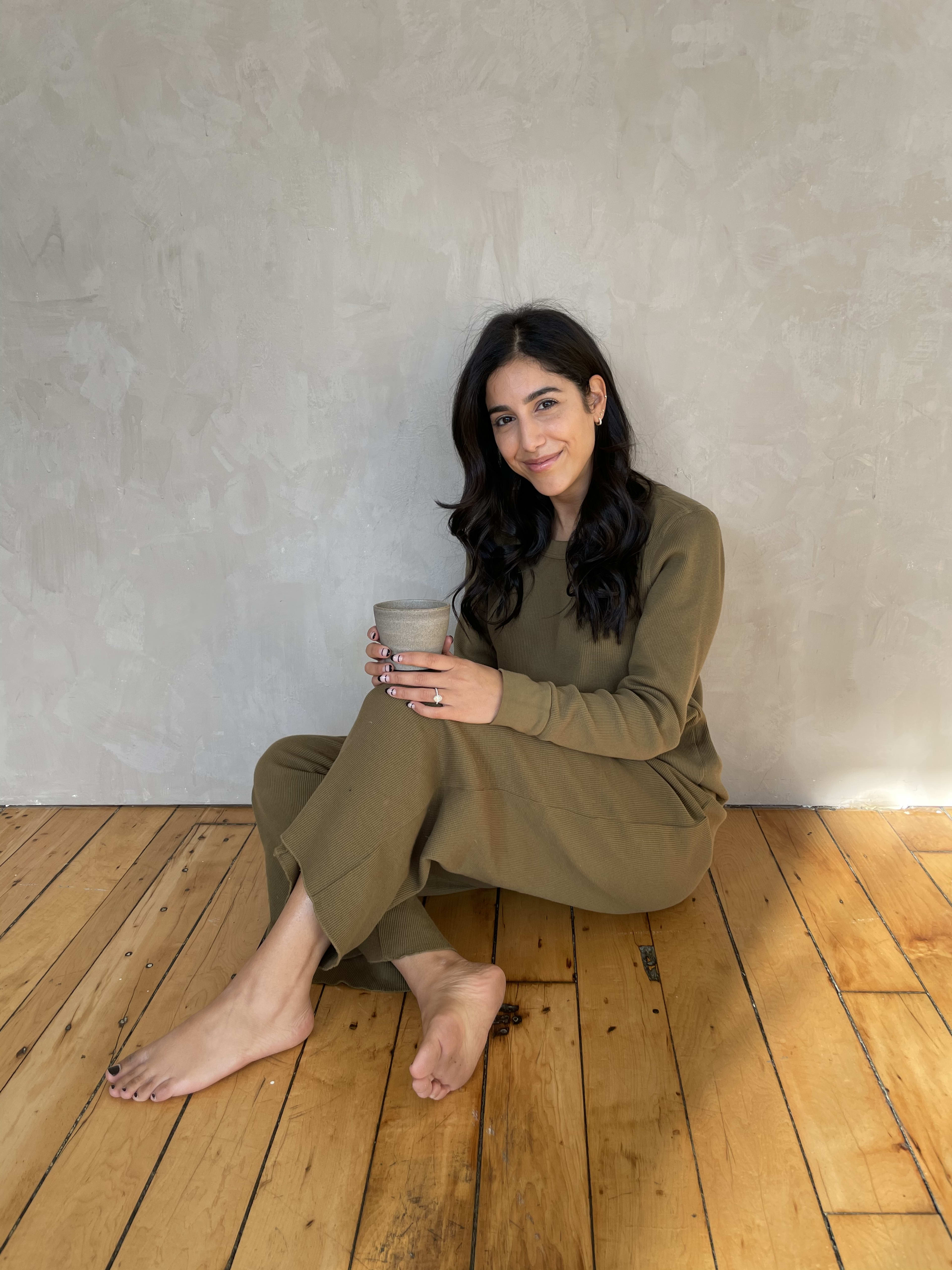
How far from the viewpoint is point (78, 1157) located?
1125mm

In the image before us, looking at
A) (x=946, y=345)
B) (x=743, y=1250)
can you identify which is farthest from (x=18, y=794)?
(x=946, y=345)

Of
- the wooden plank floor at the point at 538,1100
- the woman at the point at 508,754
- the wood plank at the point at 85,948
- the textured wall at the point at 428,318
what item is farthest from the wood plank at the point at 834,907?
the wood plank at the point at 85,948

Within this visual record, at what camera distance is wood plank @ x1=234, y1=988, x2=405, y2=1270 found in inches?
39.4

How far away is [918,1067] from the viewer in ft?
4.05

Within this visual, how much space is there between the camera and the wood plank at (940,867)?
169 cm

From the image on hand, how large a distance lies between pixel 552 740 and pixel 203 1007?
0.67m

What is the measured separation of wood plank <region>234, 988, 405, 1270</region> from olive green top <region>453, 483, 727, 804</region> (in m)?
0.51

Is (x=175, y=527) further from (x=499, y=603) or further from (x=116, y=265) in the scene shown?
(x=499, y=603)

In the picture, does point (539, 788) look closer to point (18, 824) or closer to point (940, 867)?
point (940, 867)

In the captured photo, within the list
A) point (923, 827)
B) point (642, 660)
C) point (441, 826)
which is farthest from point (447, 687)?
point (923, 827)

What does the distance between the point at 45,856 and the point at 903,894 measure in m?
1.75

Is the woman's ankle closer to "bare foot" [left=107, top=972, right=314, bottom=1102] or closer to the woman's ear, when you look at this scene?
"bare foot" [left=107, top=972, right=314, bottom=1102]

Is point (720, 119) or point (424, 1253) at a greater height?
point (720, 119)

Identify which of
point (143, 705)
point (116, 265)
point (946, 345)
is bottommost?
point (143, 705)
